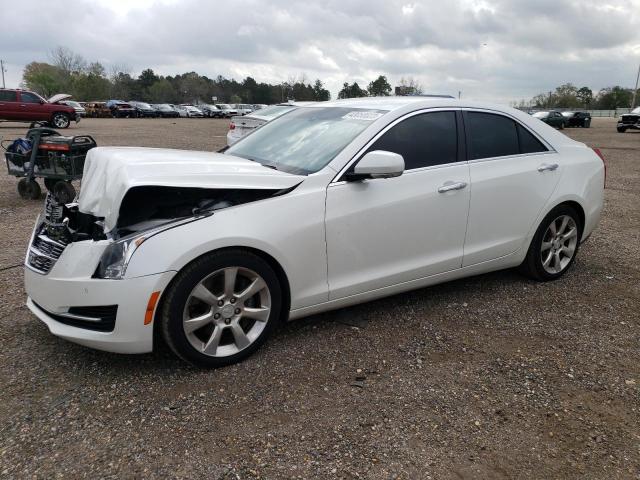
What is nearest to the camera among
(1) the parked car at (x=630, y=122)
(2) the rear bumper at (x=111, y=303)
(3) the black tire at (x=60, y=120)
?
(2) the rear bumper at (x=111, y=303)

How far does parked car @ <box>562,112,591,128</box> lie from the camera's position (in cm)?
3541

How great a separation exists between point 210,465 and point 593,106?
107m

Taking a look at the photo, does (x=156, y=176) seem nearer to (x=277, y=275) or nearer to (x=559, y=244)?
→ (x=277, y=275)

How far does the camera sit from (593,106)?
93.6 m

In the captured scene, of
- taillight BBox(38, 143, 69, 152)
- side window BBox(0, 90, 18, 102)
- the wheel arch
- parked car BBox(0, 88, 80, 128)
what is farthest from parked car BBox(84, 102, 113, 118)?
the wheel arch

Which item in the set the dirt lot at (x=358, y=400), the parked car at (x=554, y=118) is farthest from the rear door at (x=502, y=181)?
the parked car at (x=554, y=118)

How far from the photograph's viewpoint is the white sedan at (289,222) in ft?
9.40

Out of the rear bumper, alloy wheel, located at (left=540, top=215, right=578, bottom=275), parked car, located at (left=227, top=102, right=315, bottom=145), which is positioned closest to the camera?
the rear bumper

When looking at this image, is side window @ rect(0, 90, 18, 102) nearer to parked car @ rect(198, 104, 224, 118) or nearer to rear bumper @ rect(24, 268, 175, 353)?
rear bumper @ rect(24, 268, 175, 353)

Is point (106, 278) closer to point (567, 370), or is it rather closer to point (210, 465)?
point (210, 465)

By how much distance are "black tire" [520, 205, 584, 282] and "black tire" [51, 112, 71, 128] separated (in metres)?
24.9

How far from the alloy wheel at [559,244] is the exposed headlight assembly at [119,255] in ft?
10.9

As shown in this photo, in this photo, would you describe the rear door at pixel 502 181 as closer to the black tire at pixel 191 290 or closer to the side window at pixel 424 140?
the side window at pixel 424 140

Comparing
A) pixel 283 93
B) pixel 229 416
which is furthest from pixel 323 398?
pixel 283 93
